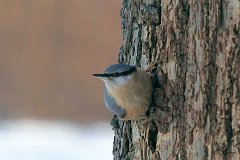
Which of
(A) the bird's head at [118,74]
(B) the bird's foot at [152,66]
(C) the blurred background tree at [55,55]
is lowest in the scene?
(A) the bird's head at [118,74]

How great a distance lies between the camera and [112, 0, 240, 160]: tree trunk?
8.02ft

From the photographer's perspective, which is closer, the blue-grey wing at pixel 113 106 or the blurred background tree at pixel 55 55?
the blue-grey wing at pixel 113 106

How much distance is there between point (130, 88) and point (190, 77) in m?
0.28

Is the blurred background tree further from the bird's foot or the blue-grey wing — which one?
the bird's foot

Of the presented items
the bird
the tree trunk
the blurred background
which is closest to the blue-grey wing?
the bird

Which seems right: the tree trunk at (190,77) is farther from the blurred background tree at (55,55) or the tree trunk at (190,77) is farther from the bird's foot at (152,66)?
the blurred background tree at (55,55)

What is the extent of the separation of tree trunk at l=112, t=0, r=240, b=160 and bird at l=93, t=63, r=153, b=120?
4 cm

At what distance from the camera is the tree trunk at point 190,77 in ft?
8.02

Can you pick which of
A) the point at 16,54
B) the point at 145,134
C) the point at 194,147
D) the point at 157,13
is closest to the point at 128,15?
the point at 157,13

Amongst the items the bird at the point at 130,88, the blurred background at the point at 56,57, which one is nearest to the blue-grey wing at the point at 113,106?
the bird at the point at 130,88

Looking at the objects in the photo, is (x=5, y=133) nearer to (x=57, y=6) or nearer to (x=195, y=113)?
(x=57, y=6)

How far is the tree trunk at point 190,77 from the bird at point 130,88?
0.04m

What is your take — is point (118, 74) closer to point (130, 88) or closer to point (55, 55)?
point (130, 88)

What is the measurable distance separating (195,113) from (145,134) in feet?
1.16
